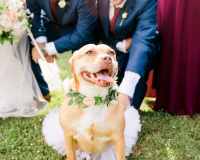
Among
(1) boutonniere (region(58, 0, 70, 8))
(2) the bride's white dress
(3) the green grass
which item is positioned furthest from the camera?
(2) the bride's white dress

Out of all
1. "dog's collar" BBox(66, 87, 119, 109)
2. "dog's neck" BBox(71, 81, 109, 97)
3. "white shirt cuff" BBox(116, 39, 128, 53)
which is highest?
"dog's neck" BBox(71, 81, 109, 97)

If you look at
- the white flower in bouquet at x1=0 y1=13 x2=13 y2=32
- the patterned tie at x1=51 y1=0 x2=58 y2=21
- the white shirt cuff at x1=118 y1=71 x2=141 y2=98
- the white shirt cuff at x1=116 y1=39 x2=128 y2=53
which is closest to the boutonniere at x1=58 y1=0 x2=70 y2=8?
the patterned tie at x1=51 y1=0 x2=58 y2=21

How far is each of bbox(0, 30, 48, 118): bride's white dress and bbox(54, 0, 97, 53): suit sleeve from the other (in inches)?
20.8

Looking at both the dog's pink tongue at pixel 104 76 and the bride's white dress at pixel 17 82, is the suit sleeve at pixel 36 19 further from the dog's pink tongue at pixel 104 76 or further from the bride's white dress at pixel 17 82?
the dog's pink tongue at pixel 104 76

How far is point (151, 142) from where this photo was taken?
2.21m

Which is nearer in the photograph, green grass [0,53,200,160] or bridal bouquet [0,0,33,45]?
green grass [0,53,200,160]

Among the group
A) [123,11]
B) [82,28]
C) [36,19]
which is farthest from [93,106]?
[36,19]

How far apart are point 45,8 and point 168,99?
2.06 m

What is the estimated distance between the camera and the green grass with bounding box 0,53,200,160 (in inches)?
79.1

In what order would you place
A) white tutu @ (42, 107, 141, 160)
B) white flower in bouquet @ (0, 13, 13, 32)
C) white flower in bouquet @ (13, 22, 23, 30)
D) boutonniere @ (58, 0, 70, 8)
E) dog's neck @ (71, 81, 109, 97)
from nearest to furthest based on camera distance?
1. dog's neck @ (71, 81, 109, 97)
2. white tutu @ (42, 107, 141, 160)
3. white flower in bouquet @ (0, 13, 13, 32)
4. white flower in bouquet @ (13, 22, 23, 30)
5. boutonniere @ (58, 0, 70, 8)

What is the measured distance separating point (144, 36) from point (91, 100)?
1208mm

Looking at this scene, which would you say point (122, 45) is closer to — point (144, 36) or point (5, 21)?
point (144, 36)

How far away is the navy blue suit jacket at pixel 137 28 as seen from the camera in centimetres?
219

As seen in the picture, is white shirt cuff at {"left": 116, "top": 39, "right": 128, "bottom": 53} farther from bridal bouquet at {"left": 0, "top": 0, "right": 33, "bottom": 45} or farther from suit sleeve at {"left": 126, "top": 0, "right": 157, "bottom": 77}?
bridal bouquet at {"left": 0, "top": 0, "right": 33, "bottom": 45}
